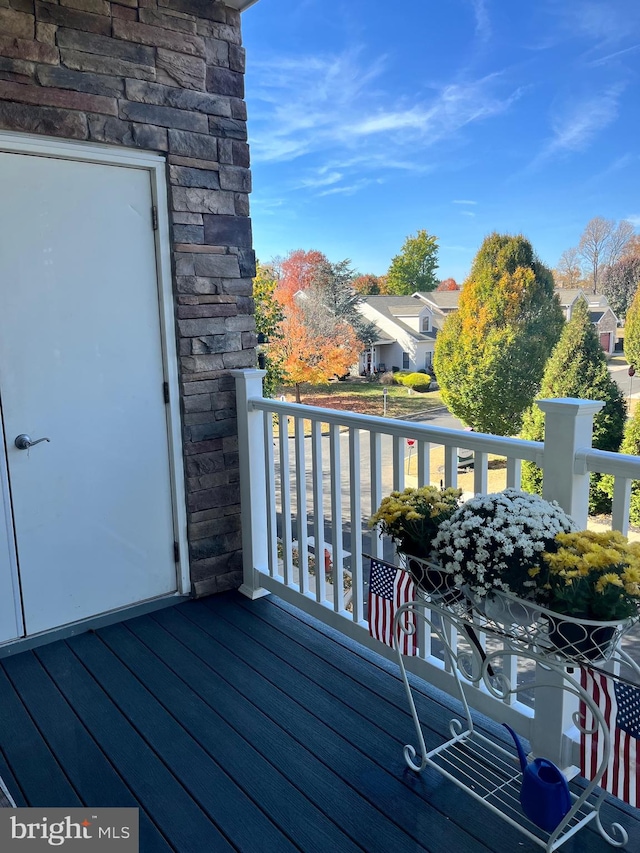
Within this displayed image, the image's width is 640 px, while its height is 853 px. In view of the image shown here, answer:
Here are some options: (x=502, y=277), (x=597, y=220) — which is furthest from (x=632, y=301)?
(x=597, y=220)

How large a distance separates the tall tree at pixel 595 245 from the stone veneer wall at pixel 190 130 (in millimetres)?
13482

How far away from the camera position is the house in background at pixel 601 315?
12.9 metres

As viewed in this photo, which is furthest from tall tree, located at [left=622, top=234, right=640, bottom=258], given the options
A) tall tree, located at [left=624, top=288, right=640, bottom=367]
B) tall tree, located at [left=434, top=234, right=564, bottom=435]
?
tall tree, located at [left=624, top=288, right=640, bottom=367]

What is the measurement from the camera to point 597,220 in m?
19.1

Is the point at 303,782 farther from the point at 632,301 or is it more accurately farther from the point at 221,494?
the point at 632,301

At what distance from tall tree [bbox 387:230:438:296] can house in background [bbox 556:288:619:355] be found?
394cm

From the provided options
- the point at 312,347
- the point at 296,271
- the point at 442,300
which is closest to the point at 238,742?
the point at 312,347

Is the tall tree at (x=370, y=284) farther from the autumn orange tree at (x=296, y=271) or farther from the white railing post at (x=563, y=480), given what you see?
the white railing post at (x=563, y=480)

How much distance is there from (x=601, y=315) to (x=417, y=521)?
13.4 metres

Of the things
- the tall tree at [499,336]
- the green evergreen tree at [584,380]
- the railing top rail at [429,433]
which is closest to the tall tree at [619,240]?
the tall tree at [499,336]

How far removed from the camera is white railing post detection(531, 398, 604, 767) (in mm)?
1679

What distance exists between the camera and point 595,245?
17453 millimetres

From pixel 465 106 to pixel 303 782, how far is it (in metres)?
25.2

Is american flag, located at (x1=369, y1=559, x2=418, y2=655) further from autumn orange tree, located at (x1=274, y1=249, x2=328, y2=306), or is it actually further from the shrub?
the shrub
